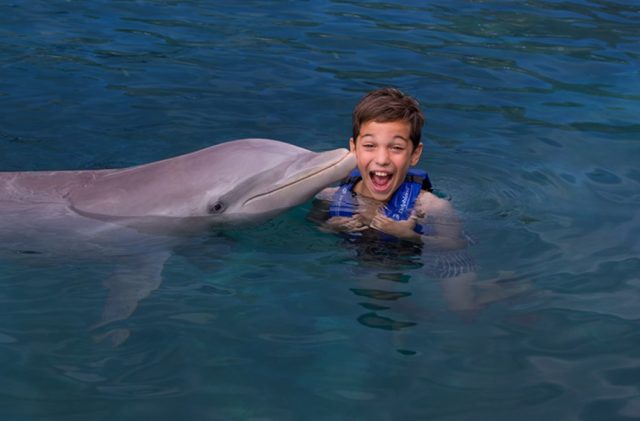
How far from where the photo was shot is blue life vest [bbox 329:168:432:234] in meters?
7.06

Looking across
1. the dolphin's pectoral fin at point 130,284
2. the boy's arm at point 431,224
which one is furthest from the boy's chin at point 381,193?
the dolphin's pectoral fin at point 130,284

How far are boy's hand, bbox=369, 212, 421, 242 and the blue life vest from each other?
4cm

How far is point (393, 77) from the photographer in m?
11.6

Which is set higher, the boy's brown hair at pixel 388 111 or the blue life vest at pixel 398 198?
the boy's brown hair at pixel 388 111

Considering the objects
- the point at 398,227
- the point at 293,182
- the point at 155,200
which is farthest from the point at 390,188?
the point at 155,200

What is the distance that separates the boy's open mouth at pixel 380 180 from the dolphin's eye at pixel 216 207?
3.63 feet

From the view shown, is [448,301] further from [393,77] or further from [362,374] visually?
[393,77]

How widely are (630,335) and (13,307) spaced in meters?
3.71

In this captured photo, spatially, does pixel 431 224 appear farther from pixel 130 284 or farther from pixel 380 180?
pixel 130 284

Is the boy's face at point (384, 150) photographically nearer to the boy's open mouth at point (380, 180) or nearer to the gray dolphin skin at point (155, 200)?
the boy's open mouth at point (380, 180)

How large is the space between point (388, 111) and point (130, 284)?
2157 millimetres

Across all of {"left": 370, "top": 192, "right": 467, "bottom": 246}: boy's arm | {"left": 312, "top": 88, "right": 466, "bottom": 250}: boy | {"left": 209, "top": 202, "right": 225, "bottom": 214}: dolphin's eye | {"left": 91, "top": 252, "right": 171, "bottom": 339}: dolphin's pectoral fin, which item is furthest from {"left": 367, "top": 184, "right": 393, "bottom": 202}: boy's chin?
{"left": 91, "top": 252, "right": 171, "bottom": 339}: dolphin's pectoral fin

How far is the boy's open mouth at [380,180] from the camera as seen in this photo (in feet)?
22.8

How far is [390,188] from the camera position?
709 centimetres
